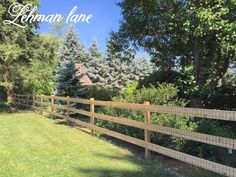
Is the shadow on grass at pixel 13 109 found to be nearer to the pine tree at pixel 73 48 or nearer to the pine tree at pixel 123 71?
the pine tree at pixel 123 71

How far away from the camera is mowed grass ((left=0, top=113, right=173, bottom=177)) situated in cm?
762

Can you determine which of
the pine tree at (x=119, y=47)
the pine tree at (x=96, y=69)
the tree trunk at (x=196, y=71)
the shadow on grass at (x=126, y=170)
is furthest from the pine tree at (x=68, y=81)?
the pine tree at (x=96, y=69)

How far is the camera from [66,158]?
29.5 ft

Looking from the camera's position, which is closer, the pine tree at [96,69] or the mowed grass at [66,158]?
the mowed grass at [66,158]

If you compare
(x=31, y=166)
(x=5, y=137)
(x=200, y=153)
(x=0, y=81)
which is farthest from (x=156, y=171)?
(x=0, y=81)

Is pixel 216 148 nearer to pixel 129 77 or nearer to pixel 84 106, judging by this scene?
pixel 84 106

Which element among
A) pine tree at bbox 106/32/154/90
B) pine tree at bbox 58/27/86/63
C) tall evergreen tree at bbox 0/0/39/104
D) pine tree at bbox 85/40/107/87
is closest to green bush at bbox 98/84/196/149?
tall evergreen tree at bbox 0/0/39/104

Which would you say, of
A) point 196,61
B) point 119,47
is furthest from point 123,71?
point 196,61

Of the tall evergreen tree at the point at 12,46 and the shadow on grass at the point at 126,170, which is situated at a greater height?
the tall evergreen tree at the point at 12,46

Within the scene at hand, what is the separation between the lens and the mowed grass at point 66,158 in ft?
25.0

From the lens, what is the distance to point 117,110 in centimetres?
1203

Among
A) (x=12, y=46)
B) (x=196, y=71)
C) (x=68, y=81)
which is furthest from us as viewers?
(x=12, y=46)

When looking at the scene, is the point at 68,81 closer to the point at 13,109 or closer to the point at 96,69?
the point at 13,109

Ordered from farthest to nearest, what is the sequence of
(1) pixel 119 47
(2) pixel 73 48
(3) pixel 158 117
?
(2) pixel 73 48, (1) pixel 119 47, (3) pixel 158 117
